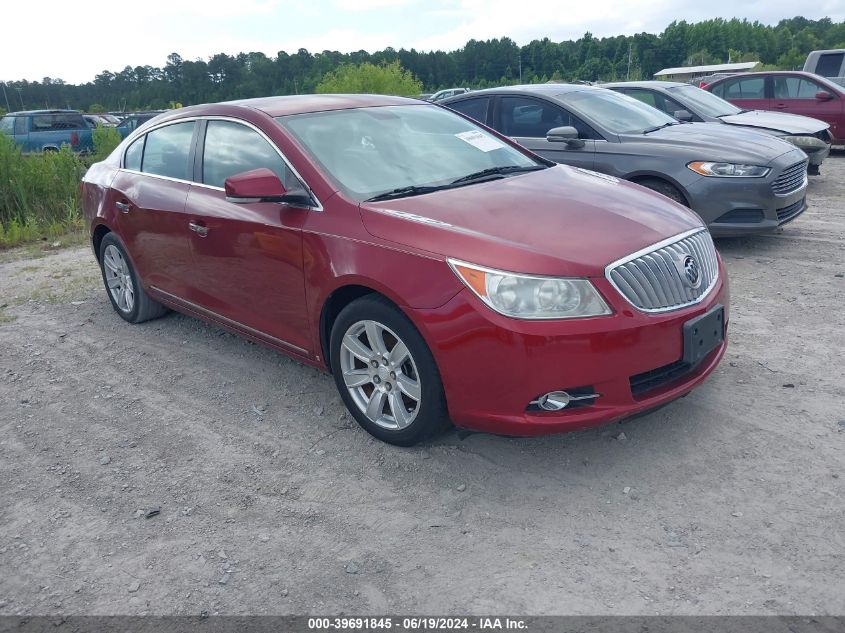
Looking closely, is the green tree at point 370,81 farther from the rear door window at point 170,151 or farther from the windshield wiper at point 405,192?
the windshield wiper at point 405,192

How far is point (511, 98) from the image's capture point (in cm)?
784

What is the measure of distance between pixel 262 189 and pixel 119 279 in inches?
104

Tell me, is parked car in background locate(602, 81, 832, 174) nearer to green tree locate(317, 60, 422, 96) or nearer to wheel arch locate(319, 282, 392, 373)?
wheel arch locate(319, 282, 392, 373)

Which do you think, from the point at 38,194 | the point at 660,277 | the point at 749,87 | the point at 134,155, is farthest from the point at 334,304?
the point at 749,87

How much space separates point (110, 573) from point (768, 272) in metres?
5.54

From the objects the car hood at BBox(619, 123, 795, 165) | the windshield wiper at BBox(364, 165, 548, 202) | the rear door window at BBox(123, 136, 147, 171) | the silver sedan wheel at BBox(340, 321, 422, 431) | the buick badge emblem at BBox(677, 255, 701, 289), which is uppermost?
the rear door window at BBox(123, 136, 147, 171)

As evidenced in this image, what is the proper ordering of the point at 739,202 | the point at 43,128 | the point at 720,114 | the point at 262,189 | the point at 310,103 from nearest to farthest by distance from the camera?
the point at 262,189 < the point at 310,103 < the point at 739,202 < the point at 720,114 < the point at 43,128

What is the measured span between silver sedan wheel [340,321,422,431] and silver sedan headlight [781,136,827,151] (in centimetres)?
801

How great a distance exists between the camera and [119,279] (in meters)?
5.80

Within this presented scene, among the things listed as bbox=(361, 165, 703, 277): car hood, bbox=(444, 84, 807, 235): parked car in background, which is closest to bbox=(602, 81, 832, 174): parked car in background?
bbox=(444, 84, 807, 235): parked car in background

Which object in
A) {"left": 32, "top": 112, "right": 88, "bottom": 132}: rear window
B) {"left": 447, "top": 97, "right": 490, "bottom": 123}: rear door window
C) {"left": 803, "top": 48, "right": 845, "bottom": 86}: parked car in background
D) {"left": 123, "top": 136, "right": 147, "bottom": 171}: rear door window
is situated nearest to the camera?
{"left": 123, "top": 136, "right": 147, "bottom": 171}: rear door window

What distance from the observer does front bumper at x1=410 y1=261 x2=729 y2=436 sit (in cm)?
302

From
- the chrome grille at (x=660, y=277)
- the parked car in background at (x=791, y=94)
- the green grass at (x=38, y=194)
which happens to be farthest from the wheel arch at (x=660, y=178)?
the parked car in background at (x=791, y=94)

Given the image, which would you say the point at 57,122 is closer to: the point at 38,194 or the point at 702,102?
the point at 38,194
